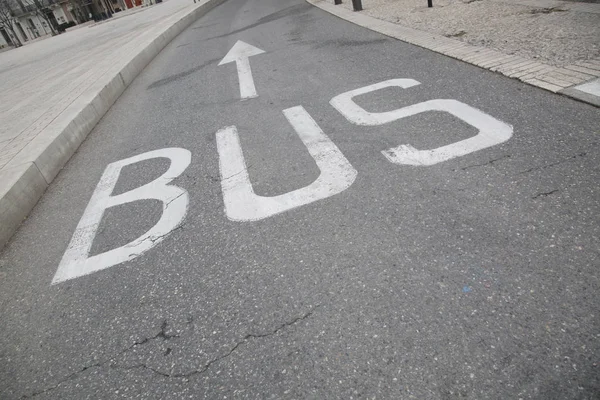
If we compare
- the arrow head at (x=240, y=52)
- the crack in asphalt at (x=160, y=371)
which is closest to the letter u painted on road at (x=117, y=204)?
the crack in asphalt at (x=160, y=371)

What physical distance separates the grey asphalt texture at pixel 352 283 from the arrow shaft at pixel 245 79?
197cm

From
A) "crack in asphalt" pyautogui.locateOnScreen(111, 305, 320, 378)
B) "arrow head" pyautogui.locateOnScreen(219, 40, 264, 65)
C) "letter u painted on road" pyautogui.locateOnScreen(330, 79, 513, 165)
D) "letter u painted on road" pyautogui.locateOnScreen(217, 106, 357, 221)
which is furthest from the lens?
"arrow head" pyautogui.locateOnScreen(219, 40, 264, 65)

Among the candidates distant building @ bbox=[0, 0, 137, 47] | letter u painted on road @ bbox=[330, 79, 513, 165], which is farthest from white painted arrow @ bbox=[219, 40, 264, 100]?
distant building @ bbox=[0, 0, 137, 47]

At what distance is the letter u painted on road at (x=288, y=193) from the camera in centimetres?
284

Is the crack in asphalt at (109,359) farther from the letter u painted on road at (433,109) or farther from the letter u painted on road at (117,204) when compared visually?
the letter u painted on road at (433,109)

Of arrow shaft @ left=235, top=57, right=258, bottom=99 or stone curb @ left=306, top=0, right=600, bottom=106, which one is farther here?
arrow shaft @ left=235, top=57, right=258, bottom=99

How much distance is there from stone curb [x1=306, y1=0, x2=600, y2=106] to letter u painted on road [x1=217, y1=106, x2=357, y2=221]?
2493 millimetres

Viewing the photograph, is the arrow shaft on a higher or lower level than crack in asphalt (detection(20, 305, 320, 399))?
higher

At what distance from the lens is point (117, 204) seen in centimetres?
335

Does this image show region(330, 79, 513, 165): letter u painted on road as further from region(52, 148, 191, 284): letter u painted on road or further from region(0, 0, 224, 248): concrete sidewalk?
region(0, 0, 224, 248): concrete sidewalk

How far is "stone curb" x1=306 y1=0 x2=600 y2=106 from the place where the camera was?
359cm

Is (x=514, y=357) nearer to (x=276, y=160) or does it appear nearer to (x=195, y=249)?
(x=195, y=249)

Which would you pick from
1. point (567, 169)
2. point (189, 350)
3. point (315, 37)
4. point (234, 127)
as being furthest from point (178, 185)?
point (315, 37)

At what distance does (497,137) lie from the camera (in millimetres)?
3070
